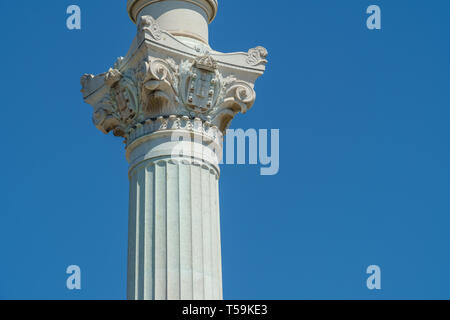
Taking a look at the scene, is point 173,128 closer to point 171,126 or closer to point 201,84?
point 171,126

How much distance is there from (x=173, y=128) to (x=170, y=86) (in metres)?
1.30

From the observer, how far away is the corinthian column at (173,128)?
30.2m

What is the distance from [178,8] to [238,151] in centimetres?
512

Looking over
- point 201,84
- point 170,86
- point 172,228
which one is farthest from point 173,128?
point 172,228

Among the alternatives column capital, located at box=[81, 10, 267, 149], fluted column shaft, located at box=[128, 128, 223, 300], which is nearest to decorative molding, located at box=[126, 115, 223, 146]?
column capital, located at box=[81, 10, 267, 149]

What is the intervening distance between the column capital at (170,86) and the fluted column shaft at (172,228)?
3.44 feet

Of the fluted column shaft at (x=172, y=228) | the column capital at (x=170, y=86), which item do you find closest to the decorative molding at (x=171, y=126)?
→ the column capital at (x=170, y=86)

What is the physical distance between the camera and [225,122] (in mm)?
34031

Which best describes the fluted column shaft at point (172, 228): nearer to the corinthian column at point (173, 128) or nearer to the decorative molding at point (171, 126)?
the corinthian column at point (173, 128)

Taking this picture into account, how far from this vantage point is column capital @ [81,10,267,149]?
32.6m

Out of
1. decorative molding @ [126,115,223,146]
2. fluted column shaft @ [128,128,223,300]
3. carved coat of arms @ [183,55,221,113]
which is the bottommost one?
fluted column shaft @ [128,128,223,300]

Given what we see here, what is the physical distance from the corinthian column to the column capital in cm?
3

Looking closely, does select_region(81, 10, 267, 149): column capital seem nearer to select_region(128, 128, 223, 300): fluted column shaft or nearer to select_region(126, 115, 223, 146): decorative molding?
select_region(126, 115, 223, 146): decorative molding
